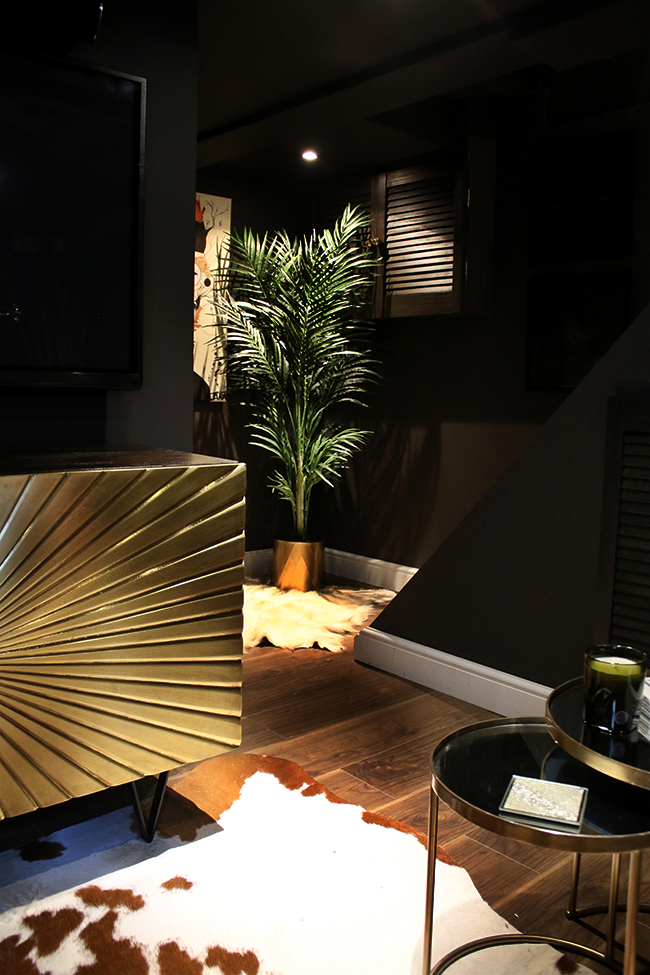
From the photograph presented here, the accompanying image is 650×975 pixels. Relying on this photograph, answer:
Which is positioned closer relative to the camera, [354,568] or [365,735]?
[365,735]

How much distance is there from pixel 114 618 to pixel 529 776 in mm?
814

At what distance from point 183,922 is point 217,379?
10.5 ft

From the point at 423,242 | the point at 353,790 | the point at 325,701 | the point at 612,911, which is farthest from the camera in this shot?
the point at 423,242

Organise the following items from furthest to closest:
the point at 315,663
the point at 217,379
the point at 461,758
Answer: the point at 217,379
the point at 315,663
the point at 461,758

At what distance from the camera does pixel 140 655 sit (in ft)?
5.44

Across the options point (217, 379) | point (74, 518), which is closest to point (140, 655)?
point (74, 518)

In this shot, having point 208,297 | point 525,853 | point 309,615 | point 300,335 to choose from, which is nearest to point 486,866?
point 525,853

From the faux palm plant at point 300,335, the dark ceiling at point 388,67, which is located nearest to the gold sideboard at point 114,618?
the dark ceiling at point 388,67

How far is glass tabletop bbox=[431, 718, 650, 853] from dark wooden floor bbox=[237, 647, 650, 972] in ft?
1.45

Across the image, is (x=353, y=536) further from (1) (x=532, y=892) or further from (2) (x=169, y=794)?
(1) (x=532, y=892)

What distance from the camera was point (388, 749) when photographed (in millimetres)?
2447

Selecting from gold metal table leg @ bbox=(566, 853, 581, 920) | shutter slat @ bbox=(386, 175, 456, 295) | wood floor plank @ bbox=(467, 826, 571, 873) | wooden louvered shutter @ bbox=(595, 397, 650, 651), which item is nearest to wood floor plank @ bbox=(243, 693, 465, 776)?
wood floor plank @ bbox=(467, 826, 571, 873)

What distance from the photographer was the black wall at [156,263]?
2.03 m

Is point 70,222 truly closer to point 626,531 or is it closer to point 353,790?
point 353,790
